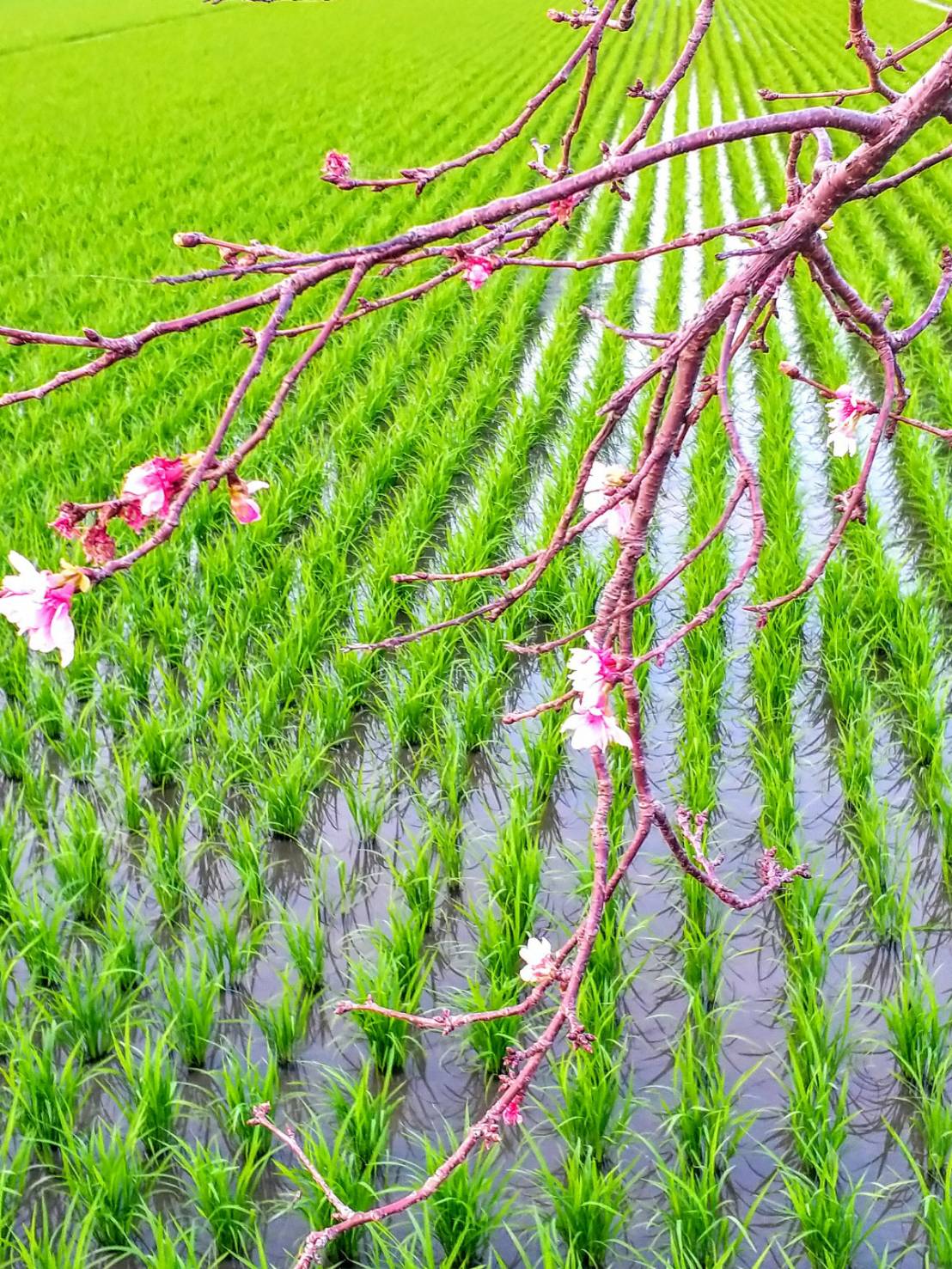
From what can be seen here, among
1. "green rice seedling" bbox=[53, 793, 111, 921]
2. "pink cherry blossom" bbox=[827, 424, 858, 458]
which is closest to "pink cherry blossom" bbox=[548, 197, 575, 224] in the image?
"pink cherry blossom" bbox=[827, 424, 858, 458]

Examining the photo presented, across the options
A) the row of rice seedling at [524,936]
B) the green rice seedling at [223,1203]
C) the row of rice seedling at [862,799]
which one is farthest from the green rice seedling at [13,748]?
the row of rice seedling at [862,799]

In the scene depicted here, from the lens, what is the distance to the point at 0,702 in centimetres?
259

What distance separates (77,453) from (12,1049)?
7.85ft

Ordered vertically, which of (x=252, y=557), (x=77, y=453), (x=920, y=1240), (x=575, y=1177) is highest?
(x=77, y=453)

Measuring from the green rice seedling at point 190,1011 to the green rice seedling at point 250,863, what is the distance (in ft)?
0.69

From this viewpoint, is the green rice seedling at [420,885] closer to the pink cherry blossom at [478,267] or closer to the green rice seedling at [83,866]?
the green rice seedling at [83,866]

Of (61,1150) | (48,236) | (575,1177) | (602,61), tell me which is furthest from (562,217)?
(602,61)

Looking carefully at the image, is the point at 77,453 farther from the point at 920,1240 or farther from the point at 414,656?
the point at 920,1240

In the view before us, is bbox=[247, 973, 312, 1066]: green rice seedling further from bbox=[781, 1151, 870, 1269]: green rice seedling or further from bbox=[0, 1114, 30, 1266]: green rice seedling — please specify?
bbox=[781, 1151, 870, 1269]: green rice seedling

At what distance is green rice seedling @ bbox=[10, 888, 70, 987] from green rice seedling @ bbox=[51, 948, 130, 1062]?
0.04m

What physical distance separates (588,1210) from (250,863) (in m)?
0.86

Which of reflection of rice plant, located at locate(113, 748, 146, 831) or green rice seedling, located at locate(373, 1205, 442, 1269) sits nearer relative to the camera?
green rice seedling, located at locate(373, 1205, 442, 1269)

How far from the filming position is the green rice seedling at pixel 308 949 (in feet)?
5.88

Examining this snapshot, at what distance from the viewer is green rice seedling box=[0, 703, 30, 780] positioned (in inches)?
89.1
